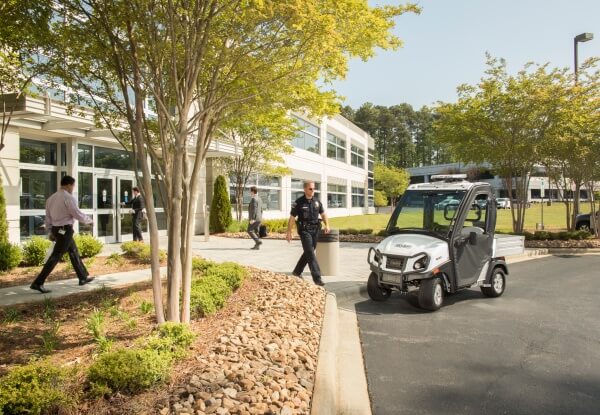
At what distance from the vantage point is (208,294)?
5.82 m

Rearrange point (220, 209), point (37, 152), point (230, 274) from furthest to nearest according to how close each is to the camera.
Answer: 1. point (220, 209)
2. point (37, 152)
3. point (230, 274)

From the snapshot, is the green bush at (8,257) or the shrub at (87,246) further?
the shrub at (87,246)

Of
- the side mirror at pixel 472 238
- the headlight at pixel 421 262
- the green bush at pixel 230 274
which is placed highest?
the side mirror at pixel 472 238

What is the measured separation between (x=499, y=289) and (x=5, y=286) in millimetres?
8461

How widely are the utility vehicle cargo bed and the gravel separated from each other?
387 cm

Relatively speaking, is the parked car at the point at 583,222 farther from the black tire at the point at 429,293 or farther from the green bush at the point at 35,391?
the green bush at the point at 35,391

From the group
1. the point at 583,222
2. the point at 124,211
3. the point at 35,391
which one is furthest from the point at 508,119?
the point at 35,391

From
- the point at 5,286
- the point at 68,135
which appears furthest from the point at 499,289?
the point at 68,135

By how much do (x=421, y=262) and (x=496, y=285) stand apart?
7.44ft

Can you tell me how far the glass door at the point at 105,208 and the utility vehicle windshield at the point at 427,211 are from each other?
11443mm

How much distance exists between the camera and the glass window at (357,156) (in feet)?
168

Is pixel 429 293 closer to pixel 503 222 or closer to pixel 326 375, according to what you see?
pixel 326 375

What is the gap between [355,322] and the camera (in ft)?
21.6

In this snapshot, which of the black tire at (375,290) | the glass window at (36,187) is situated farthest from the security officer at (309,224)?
the glass window at (36,187)
